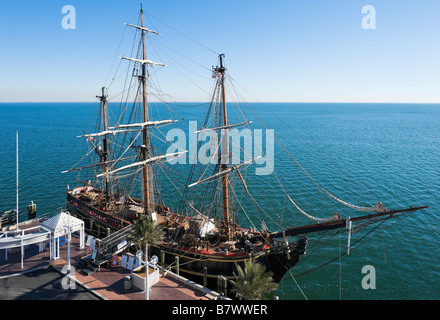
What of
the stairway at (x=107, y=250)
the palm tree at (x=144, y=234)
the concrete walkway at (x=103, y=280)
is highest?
the palm tree at (x=144, y=234)

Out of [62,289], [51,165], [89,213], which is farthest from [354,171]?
[51,165]

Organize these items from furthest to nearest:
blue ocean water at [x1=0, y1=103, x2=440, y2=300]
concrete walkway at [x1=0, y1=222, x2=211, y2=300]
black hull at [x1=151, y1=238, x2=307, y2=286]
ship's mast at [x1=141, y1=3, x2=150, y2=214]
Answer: ship's mast at [x1=141, y1=3, x2=150, y2=214] → blue ocean water at [x1=0, y1=103, x2=440, y2=300] → black hull at [x1=151, y1=238, x2=307, y2=286] → concrete walkway at [x1=0, y1=222, x2=211, y2=300]

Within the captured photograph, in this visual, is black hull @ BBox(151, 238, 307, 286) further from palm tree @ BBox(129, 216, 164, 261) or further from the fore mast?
the fore mast

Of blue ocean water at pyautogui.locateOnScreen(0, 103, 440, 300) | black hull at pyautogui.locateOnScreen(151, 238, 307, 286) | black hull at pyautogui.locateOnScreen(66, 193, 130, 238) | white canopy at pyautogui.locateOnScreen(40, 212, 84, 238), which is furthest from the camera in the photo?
black hull at pyautogui.locateOnScreen(66, 193, 130, 238)

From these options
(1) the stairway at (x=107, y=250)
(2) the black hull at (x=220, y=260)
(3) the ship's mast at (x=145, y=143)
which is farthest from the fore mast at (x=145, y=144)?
(2) the black hull at (x=220, y=260)

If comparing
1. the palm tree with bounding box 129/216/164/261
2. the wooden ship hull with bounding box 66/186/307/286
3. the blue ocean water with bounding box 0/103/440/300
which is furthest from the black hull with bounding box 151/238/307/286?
the palm tree with bounding box 129/216/164/261

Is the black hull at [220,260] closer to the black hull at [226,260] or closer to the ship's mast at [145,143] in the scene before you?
the black hull at [226,260]

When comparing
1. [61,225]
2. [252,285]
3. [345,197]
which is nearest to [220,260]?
[252,285]

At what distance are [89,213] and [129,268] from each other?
17041mm

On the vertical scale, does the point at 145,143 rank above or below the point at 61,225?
above

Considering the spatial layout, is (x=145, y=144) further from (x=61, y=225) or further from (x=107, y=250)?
(x=107, y=250)

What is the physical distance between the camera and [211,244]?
27797 mm

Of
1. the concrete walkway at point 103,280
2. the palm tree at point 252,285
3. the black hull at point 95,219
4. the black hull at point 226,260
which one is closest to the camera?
the palm tree at point 252,285

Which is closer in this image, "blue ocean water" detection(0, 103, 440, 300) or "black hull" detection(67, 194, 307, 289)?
"black hull" detection(67, 194, 307, 289)
